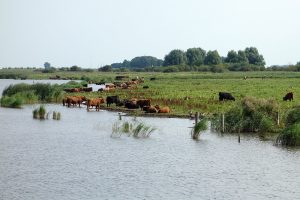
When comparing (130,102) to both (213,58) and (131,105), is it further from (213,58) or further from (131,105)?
(213,58)

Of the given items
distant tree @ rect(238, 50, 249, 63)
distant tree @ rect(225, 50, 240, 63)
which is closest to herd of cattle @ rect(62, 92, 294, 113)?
distant tree @ rect(225, 50, 240, 63)

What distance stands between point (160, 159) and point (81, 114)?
20.4m

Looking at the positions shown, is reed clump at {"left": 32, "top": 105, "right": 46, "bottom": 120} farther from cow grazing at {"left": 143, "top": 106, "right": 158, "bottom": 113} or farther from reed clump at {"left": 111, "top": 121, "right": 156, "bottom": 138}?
reed clump at {"left": 111, "top": 121, "right": 156, "bottom": 138}

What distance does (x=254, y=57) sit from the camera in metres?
184

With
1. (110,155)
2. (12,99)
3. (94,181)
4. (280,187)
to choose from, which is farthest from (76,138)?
(12,99)

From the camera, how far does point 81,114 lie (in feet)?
150

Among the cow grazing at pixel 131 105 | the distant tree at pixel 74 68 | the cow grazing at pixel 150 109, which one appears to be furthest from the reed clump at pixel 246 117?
the distant tree at pixel 74 68

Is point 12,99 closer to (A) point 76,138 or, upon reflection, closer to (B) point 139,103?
(B) point 139,103

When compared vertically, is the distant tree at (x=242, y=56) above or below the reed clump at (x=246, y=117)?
→ above

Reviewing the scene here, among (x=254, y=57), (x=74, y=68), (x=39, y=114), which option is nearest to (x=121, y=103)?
(x=39, y=114)

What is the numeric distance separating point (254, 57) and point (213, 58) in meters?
16.3

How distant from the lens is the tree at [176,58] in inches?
7459

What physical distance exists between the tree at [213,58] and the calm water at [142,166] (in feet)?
455

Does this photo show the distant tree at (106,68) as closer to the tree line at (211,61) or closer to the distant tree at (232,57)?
the tree line at (211,61)
